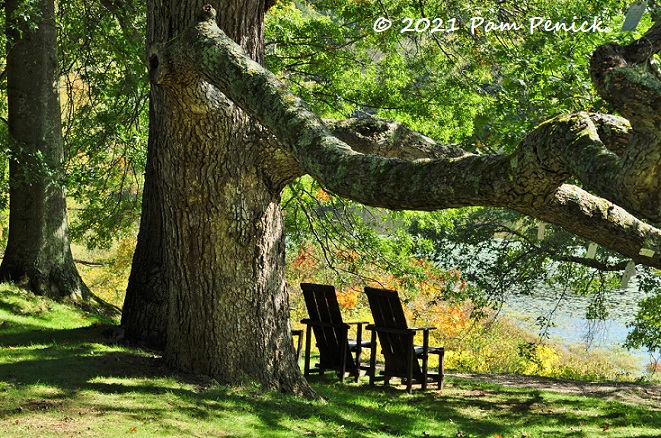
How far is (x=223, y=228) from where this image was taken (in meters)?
6.64

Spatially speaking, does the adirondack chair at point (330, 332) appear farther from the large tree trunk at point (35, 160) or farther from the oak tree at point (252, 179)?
the large tree trunk at point (35, 160)

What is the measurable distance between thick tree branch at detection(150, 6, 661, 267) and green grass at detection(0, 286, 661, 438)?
2408mm

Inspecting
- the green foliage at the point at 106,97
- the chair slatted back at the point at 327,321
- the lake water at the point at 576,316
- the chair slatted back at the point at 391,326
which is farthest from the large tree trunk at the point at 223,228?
the lake water at the point at 576,316

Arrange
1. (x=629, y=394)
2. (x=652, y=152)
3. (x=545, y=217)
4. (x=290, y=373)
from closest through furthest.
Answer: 1. (x=652, y=152)
2. (x=545, y=217)
3. (x=290, y=373)
4. (x=629, y=394)

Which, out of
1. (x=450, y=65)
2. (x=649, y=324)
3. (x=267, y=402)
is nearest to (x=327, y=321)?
(x=267, y=402)

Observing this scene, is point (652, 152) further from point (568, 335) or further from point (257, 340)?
point (568, 335)

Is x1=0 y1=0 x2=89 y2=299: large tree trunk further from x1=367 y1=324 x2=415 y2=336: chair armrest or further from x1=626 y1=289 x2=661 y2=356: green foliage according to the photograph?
x1=626 y1=289 x2=661 y2=356: green foliage

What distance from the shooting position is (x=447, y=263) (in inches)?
548

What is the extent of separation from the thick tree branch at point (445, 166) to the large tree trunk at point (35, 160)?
6421 mm

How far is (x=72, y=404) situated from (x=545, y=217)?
11.7ft

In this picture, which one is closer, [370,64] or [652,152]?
[652,152]

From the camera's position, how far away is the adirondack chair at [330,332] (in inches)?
360

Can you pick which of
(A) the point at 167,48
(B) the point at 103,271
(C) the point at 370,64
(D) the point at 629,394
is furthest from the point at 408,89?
(B) the point at 103,271

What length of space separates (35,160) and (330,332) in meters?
4.91
